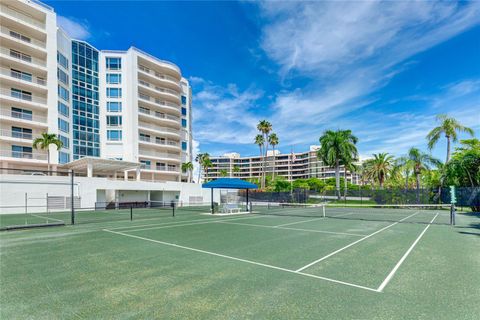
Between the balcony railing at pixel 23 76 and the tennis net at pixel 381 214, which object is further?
the balcony railing at pixel 23 76

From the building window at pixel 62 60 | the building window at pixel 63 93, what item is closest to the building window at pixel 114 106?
Answer: the building window at pixel 63 93

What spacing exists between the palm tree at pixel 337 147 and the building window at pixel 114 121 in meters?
39.0

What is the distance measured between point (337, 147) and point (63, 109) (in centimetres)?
4697

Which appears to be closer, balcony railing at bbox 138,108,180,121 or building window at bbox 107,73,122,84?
building window at bbox 107,73,122,84

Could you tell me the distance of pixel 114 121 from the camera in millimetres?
51438

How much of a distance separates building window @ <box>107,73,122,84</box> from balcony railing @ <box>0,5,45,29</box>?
492 inches

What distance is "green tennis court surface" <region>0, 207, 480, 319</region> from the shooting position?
15.3ft

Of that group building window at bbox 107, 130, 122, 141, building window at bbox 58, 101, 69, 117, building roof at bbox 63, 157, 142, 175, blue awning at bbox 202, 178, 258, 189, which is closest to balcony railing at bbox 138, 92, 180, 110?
building window at bbox 107, 130, 122, 141

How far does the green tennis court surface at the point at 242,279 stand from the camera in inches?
184

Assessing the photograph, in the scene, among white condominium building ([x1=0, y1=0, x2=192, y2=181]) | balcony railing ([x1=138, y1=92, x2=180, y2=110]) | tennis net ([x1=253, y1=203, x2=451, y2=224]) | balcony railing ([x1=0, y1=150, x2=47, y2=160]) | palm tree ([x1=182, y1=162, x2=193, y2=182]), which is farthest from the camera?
palm tree ([x1=182, y1=162, x2=193, y2=182])

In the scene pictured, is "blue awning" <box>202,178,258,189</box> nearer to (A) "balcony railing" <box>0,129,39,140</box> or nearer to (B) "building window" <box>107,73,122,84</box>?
(A) "balcony railing" <box>0,129,39,140</box>

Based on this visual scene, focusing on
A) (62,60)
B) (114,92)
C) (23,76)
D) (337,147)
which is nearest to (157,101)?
(114,92)

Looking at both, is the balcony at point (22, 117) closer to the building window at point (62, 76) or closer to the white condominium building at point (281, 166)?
the building window at point (62, 76)

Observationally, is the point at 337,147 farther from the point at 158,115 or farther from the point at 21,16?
the point at 21,16
